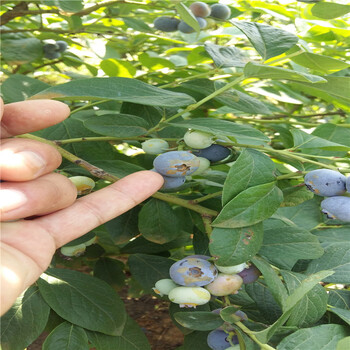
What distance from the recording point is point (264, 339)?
2.38 ft

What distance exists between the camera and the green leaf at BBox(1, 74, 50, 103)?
1.21 m

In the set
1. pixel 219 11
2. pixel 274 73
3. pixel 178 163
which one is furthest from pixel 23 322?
pixel 219 11

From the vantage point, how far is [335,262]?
2.92 feet

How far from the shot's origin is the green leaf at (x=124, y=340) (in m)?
0.99

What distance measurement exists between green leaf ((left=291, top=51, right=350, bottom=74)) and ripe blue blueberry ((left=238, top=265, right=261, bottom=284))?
0.40 metres

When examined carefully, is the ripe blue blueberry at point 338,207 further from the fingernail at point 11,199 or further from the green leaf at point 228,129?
the fingernail at point 11,199

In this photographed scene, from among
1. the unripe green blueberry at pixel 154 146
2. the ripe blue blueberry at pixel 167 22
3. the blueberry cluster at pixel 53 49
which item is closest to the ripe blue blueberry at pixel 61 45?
the blueberry cluster at pixel 53 49

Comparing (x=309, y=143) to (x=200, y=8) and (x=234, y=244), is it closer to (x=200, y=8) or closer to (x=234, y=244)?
(x=234, y=244)

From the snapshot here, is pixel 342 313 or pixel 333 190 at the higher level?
pixel 333 190

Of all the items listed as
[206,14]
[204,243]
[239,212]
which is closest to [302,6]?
[206,14]

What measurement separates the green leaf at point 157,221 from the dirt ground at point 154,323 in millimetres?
685

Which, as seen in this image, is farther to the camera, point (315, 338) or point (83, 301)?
point (83, 301)

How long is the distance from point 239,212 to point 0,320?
501 mm

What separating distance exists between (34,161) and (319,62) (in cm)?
56
